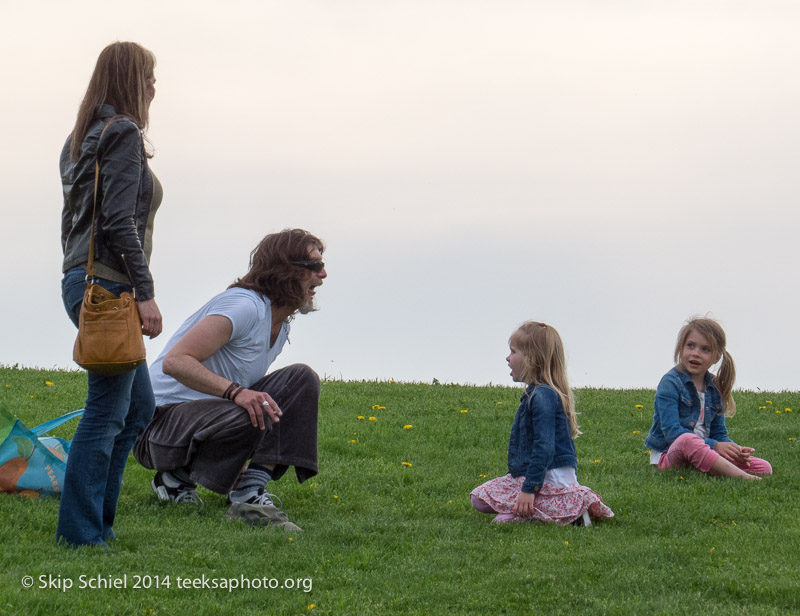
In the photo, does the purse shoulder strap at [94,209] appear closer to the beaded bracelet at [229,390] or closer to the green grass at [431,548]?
the beaded bracelet at [229,390]

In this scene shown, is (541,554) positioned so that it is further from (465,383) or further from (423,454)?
(465,383)

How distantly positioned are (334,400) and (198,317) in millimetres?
4857

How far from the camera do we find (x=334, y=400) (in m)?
10.7

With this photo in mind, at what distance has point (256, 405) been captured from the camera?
5.45 metres

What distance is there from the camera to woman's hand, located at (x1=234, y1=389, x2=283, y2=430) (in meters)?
5.43

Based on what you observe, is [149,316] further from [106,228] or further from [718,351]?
[718,351]

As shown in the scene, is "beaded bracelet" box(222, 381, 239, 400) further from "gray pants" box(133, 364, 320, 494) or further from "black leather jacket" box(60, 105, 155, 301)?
"black leather jacket" box(60, 105, 155, 301)

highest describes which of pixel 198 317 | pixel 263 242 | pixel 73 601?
pixel 263 242

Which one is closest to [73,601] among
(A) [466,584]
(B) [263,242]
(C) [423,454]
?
(A) [466,584]

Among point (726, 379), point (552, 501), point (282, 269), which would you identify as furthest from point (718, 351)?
point (282, 269)

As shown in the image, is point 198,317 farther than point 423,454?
No

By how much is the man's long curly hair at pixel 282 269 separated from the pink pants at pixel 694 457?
3.28m

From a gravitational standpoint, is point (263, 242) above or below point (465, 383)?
above

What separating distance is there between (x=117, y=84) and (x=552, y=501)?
11.3ft
